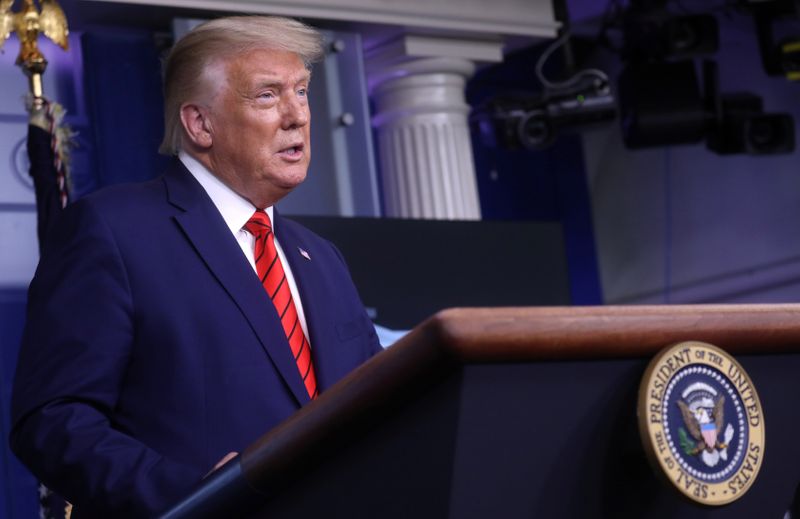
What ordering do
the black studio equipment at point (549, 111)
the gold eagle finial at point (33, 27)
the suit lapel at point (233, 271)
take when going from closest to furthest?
the suit lapel at point (233, 271) → the gold eagle finial at point (33, 27) → the black studio equipment at point (549, 111)

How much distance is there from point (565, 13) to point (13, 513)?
120 inches

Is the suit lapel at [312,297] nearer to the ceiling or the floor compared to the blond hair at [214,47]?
nearer to the floor

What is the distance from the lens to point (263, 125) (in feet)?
5.67

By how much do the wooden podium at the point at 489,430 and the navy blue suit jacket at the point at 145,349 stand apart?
0.32m

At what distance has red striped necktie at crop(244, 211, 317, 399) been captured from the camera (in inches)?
60.2

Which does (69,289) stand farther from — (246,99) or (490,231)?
(490,231)

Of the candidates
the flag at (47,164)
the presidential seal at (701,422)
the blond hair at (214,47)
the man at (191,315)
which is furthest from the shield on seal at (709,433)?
the flag at (47,164)

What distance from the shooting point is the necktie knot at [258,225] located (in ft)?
5.39

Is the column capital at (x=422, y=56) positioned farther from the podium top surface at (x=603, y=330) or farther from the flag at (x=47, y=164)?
the podium top surface at (x=603, y=330)

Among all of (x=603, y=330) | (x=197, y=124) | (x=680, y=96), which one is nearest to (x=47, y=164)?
(x=197, y=124)

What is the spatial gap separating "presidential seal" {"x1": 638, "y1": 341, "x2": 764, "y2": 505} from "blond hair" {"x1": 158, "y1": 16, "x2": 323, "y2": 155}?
84 centimetres

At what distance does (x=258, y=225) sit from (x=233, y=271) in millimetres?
149

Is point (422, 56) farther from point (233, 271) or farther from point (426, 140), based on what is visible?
point (233, 271)

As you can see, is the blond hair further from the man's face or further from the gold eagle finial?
the gold eagle finial
